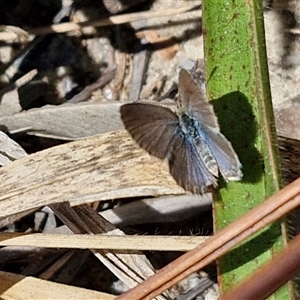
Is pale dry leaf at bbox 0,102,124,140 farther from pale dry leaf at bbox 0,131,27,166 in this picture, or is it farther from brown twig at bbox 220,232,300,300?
brown twig at bbox 220,232,300,300

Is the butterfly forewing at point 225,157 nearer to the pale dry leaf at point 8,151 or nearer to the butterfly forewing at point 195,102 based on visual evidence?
the butterfly forewing at point 195,102

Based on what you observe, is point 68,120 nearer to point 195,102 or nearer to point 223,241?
point 195,102

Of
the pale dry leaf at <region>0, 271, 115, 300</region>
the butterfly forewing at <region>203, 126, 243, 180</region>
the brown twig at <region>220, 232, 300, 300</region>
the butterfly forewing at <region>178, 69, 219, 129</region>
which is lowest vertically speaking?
the pale dry leaf at <region>0, 271, 115, 300</region>

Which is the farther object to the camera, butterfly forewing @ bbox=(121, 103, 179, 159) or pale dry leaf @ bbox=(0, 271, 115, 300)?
pale dry leaf @ bbox=(0, 271, 115, 300)

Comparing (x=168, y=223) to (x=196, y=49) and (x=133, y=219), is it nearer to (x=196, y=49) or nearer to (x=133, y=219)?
(x=133, y=219)

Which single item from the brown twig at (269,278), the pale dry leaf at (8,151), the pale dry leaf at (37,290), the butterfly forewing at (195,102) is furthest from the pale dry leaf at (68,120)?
the brown twig at (269,278)

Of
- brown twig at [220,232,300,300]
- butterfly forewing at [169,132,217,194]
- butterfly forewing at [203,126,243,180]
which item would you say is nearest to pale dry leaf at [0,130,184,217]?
butterfly forewing at [169,132,217,194]
